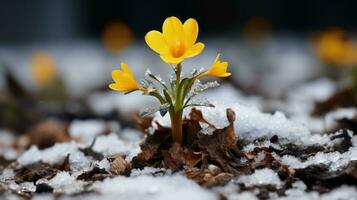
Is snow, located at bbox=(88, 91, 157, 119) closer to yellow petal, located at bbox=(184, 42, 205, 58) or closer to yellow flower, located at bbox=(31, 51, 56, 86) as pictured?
yellow flower, located at bbox=(31, 51, 56, 86)

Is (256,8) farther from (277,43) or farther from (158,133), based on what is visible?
(158,133)

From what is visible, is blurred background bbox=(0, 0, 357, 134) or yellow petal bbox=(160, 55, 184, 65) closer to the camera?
yellow petal bbox=(160, 55, 184, 65)

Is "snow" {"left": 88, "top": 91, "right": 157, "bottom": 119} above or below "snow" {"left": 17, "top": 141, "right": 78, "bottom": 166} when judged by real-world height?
above

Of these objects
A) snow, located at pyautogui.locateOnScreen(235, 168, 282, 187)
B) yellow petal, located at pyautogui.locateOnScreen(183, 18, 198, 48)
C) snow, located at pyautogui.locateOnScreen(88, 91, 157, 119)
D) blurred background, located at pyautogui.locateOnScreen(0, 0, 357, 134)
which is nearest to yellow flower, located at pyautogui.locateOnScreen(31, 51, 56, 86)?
blurred background, located at pyautogui.locateOnScreen(0, 0, 357, 134)

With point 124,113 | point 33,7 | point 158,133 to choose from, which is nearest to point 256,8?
point 33,7

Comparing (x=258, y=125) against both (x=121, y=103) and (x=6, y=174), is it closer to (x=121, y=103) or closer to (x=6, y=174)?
(x=6, y=174)

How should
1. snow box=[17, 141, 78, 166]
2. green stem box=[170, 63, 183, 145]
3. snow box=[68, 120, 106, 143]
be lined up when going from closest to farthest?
green stem box=[170, 63, 183, 145] → snow box=[17, 141, 78, 166] → snow box=[68, 120, 106, 143]
